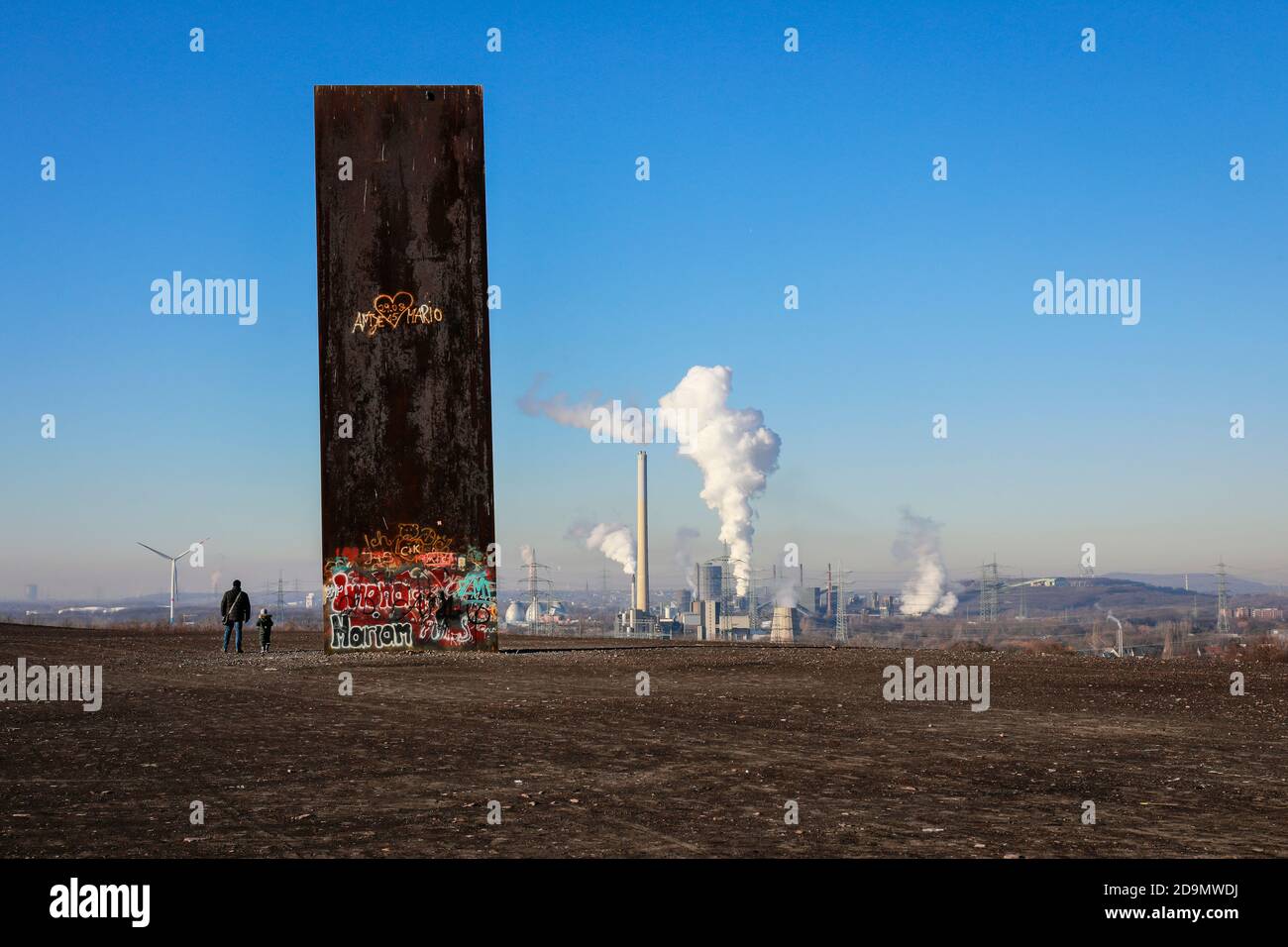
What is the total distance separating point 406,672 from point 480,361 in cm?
967

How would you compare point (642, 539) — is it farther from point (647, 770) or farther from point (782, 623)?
point (647, 770)

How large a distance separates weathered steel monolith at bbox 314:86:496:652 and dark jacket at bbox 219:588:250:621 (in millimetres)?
2676

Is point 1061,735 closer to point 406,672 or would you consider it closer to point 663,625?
point 406,672

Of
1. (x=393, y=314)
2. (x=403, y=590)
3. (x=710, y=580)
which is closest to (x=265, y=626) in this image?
(x=403, y=590)

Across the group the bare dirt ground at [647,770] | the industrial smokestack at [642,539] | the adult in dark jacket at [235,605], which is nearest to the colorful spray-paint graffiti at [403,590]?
the adult in dark jacket at [235,605]

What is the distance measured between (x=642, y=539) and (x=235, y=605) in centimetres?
8801

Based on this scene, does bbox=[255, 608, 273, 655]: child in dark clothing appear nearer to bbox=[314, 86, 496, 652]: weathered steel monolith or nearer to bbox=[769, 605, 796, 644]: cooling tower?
bbox=[314, 86, 496, 652]: weathered steel monolith

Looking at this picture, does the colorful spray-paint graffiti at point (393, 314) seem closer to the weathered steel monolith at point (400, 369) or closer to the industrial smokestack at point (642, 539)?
the weathered steel monolith at point (400, 369)

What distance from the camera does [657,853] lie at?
7992mm

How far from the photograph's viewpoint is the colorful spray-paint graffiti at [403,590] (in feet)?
104

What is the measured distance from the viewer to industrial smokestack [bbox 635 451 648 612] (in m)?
119

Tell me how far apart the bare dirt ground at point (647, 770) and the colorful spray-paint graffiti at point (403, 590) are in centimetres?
868

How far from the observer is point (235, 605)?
32.9 m
